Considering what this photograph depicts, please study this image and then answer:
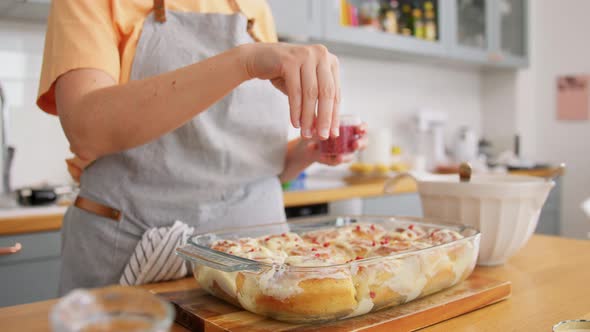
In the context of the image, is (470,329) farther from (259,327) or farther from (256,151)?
(256,151)

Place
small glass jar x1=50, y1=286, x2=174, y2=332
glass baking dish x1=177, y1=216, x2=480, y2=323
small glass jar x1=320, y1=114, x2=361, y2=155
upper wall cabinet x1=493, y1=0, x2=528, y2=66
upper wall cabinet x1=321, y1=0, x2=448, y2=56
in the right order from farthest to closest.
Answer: upper wall cabinet x1=493, y1=0, x2=528, y2=66 < upper wall cabinet x1=321, y1=0, x2=448, y2=56 < small glass jar x1=320, y1=114, x2=361, y2=155 < glass baking dish x1=177, y1=216, x2=480, y2=323 < small glass jar x1=50, y1=286, x2=174, y2=332

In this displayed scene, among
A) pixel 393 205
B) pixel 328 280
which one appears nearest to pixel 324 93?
pixel 328 280

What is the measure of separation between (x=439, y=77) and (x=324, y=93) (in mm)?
3108

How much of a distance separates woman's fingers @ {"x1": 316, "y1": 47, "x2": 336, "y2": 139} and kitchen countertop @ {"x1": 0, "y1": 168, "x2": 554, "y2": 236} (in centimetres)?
59

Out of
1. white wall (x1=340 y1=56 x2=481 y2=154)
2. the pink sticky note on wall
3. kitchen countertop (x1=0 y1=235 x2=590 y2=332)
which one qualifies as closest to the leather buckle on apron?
kitchen countertop (x1=0 y1=235 x2=590 y2=332)

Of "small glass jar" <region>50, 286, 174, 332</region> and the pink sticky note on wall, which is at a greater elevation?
the pink sticky note on wall

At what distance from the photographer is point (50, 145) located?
2137 mm

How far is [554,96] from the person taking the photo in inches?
154

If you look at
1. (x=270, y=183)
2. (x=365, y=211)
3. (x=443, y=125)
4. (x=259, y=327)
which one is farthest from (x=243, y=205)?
(x=443, y=125)

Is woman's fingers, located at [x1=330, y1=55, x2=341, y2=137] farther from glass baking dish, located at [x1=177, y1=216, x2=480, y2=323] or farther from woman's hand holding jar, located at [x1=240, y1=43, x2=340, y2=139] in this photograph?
glass baking dish, located at [x1=177, y1=216, x2=480, y2=323]

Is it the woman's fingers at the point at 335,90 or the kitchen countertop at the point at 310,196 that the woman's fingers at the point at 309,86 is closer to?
the woman's fingers at the point at 335,90

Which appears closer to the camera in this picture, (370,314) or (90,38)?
(370,314)

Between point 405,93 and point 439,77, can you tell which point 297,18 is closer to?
point 405,93

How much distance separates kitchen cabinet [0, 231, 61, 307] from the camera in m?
1.58
